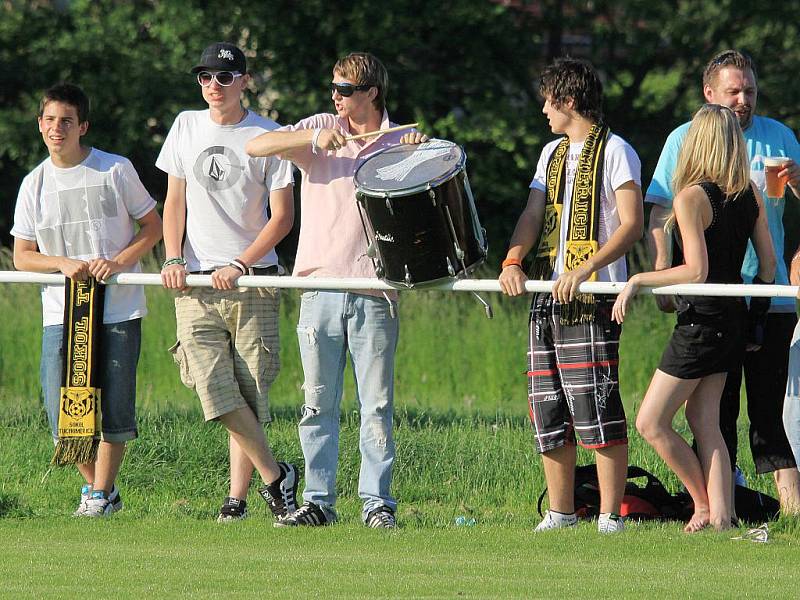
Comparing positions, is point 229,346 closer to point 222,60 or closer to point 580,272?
point 222,60

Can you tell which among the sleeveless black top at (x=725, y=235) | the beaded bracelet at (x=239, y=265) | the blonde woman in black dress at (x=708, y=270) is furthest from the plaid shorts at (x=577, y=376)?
the beaded bracelet at (x=239, y=265)

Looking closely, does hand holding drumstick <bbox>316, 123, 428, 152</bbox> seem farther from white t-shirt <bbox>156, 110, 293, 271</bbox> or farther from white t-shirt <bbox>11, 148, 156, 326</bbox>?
white t-shirt <bbox>11, 148, 156, 326</bbox>

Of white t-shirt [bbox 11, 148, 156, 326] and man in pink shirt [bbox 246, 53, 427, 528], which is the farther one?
white t-shirt [bbox 11, 148, 156, 326]

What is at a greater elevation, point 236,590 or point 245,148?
point 245,148

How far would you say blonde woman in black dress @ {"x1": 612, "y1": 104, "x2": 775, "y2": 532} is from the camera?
22.6ft

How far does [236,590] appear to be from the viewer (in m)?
5.84

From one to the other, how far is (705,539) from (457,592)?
1.50m

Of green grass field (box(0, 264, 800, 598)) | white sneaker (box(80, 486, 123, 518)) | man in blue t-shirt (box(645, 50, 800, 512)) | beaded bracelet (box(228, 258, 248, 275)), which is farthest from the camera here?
white sneaker (box(80, 486, 123, 518))

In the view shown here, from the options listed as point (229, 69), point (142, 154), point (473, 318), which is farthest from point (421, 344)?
point (142, 154)

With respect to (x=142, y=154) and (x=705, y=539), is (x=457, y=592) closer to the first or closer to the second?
(x=705, y=539)

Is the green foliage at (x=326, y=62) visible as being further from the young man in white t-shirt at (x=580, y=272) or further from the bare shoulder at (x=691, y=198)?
the bare shoulder at (x=691, y=198)

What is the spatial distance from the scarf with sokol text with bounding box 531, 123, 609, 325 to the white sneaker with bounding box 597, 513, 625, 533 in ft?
2.85

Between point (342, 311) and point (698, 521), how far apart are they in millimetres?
1840

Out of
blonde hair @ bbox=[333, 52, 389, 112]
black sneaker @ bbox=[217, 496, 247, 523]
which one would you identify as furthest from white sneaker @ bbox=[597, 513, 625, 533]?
blonde hair @ bbox=[333, 52, 389, 112]
